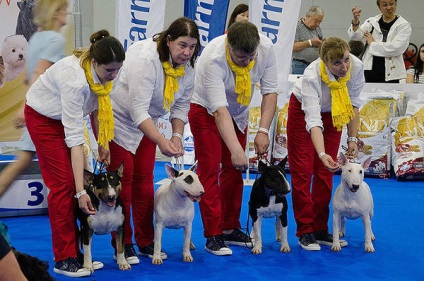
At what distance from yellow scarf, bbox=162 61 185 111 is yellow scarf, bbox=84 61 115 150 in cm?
35

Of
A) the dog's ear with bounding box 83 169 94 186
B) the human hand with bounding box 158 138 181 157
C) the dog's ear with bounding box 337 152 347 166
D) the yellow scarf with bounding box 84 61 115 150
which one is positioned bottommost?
the dog's ear with bounding box 83 169 94 186

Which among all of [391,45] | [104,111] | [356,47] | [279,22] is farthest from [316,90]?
[356,47]

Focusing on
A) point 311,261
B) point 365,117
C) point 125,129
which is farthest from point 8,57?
point 311,261

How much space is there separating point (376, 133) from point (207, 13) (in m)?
2.44

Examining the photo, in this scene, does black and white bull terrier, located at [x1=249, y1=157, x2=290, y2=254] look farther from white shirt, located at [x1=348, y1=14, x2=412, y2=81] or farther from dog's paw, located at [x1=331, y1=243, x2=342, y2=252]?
white shirt, located at [x1=348, y1=14, x2=412, y2=81]

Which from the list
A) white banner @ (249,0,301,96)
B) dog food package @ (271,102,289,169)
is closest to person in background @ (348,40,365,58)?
dog food package @ (271,102,289,169)

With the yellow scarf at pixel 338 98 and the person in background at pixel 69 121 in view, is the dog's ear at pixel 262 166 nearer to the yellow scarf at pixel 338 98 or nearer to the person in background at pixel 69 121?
the yellow scarf at pixel 338 98

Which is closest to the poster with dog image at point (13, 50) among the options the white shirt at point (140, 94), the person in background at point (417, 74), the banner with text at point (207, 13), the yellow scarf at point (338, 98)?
the banner with text at point (207, 13)

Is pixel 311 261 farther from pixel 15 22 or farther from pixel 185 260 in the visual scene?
pixel 15 22

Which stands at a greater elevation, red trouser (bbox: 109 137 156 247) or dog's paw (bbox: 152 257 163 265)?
red trouser (bbox: 109 137 156 247)

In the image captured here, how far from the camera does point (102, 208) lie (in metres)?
3.87

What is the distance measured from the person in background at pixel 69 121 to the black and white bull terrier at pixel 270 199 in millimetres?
1004

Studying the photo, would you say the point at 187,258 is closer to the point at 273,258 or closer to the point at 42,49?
the point at 273,258

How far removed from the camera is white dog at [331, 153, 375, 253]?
4395 millimetres
